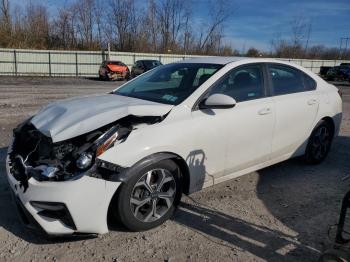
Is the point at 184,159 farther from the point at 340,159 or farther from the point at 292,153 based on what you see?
the point at 340,159

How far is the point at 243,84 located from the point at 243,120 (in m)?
0.51

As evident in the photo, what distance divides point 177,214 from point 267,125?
154 cm

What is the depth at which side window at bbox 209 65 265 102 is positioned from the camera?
4192 millimetres

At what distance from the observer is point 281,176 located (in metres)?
5.23

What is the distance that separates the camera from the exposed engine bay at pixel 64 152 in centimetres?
311

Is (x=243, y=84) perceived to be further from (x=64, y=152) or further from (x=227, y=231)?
(x=64, y=152)

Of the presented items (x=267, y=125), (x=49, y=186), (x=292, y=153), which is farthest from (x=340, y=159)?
(x=49, y=186)

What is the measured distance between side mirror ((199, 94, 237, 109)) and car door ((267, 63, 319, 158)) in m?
1.03

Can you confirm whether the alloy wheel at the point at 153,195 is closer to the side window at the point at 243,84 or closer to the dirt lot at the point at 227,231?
the dirt lot at the point at 227,231

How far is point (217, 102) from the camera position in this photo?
12.5 feet

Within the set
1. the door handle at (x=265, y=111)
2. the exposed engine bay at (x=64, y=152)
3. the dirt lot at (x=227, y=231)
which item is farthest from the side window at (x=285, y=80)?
the exposed engine bay at (x=64, y=152)

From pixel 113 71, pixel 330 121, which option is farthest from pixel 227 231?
pixel 113 71

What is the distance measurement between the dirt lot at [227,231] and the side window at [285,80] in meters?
1.23

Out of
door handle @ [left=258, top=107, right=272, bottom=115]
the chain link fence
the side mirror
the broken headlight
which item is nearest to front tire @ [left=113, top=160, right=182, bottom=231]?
the broken headlight
